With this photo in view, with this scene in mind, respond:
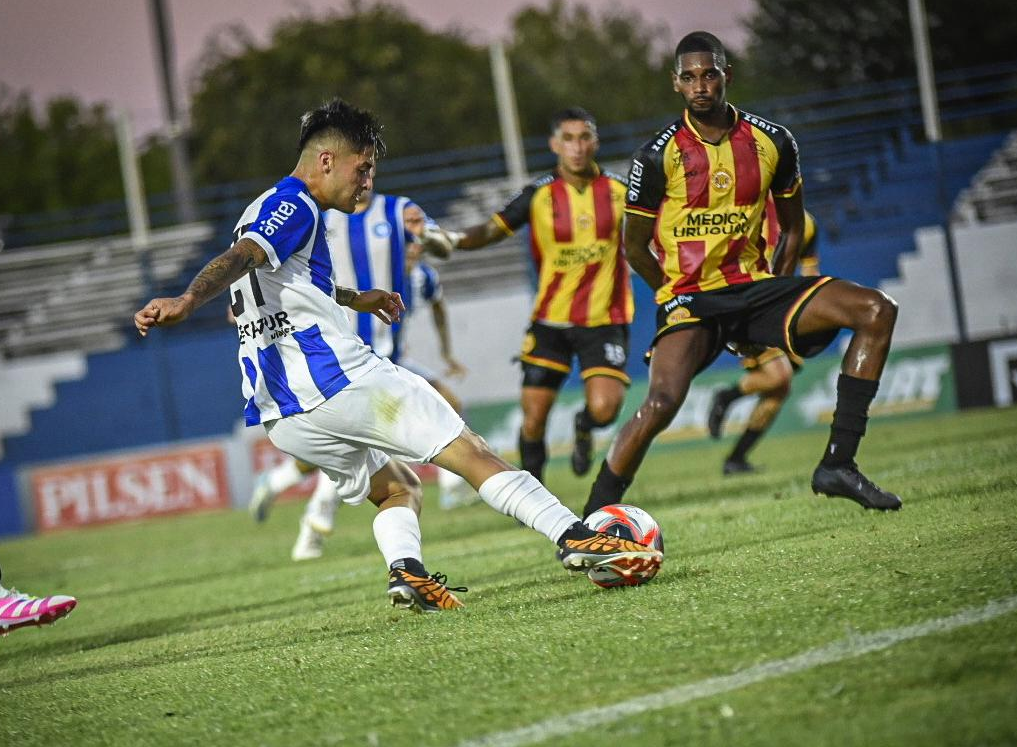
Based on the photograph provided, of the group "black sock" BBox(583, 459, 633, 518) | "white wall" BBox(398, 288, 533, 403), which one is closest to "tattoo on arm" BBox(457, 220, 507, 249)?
"black sock" BBox(583, 459, 633, 518)

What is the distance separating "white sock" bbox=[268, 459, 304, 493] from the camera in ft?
33.1

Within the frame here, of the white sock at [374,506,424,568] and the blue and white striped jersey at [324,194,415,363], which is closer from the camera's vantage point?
the white sock at [374,506,424,568]

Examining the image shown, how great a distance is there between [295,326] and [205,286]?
0.57m

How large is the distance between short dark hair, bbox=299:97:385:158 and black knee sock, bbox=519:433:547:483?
4331 mm

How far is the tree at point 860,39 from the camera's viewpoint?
23.2 metres

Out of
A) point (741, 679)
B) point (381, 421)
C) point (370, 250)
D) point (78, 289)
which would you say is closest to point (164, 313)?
point (381, 421)

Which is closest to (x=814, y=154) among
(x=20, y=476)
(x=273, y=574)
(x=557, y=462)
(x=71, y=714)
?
(x=557, y=462)

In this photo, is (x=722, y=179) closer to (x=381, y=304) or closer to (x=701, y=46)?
(x=701, y=46)

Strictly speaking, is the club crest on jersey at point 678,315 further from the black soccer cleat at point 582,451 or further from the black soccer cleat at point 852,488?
the black soccer cleat at point 582,451

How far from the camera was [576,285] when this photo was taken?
354 inches

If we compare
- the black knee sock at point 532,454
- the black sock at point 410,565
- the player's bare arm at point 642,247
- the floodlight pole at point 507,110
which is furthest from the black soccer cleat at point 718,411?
the floodlight pole at point 507,110

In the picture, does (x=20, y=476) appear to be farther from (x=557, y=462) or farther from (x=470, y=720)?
(x=470, y=720)

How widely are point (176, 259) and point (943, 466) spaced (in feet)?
55.8

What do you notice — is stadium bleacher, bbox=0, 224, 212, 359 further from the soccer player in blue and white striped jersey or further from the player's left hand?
the soccer player in blue and white striped jersey
